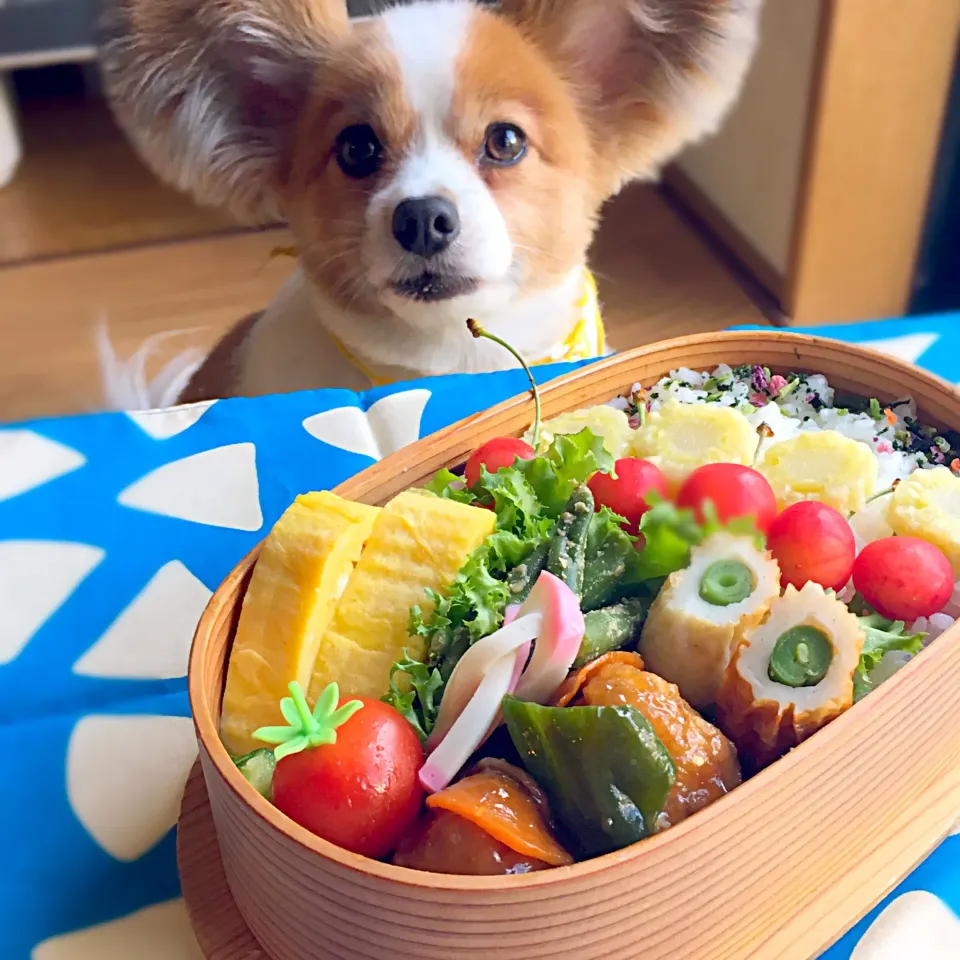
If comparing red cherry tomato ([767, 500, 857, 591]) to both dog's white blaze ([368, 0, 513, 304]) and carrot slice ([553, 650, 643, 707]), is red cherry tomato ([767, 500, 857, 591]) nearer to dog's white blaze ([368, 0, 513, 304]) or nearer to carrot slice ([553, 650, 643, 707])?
carrot slice ([553, 650, 643, 707])

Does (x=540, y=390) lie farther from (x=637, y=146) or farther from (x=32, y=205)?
(x=32, y=205)

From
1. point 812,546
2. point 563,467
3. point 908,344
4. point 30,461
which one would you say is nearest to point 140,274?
point 30,461

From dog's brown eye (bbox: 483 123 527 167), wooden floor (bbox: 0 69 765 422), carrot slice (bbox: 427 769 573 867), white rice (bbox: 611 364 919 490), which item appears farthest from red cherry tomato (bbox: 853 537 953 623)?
wooden floor (bbox: 0 69 765 422)

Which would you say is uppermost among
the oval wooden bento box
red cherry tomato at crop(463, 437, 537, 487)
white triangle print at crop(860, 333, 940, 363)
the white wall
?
red cherry tomato at crop(463, 437, 537, 487)

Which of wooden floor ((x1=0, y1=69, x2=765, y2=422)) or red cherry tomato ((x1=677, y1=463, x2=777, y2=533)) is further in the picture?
wooden floor ((x1=0, y1=69, x2=765, y2=422))

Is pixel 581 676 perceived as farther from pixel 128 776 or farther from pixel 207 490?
pixel 207 490
